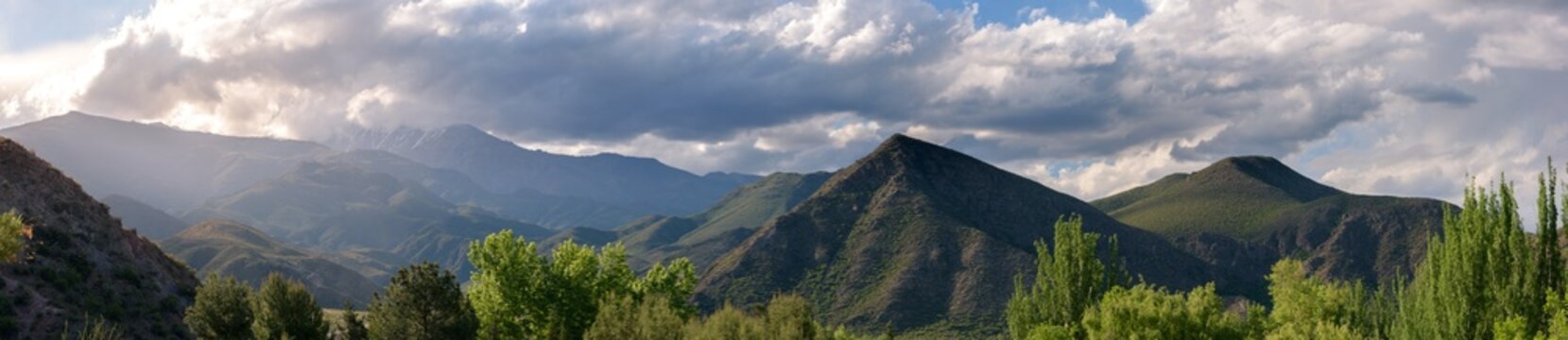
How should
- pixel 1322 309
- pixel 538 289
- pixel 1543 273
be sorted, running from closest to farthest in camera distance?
pixel 1543 273 < pixel 538 289 < pixel 1322 309

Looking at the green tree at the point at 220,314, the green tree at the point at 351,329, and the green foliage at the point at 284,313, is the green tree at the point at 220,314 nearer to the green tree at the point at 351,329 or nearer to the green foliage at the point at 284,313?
the green foliage at the point at 284,313

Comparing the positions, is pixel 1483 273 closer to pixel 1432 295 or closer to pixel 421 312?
pixel 1432 295

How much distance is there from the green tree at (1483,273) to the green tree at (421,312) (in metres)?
42.1

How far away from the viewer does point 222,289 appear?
167ft

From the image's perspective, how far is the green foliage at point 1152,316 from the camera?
45.8 meters

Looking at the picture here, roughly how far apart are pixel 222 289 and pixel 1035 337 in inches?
1508

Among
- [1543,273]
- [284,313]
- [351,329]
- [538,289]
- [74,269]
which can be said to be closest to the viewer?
[1543,273]

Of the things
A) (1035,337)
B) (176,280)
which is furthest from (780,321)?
(176,280)

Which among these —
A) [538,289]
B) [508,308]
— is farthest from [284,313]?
[538,289]

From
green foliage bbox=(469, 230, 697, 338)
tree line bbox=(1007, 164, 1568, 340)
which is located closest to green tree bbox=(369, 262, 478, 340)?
green foliage bbox=(469, 230, 697, 338)

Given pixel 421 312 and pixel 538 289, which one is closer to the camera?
pixel 421 312

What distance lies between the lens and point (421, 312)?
171 ft

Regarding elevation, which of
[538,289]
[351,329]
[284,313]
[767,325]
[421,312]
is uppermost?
[538,289]

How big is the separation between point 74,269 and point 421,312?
26.5m
